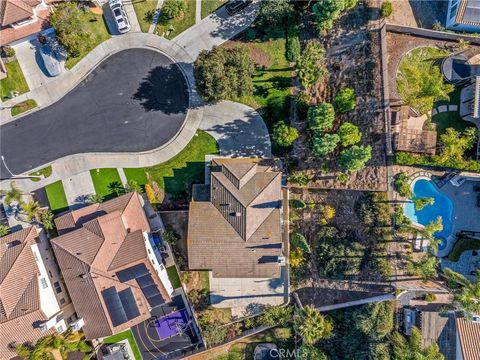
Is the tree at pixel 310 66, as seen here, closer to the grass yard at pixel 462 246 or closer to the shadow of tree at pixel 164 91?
the shadow of tree at pixel 164 91

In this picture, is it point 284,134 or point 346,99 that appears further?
point 284,134

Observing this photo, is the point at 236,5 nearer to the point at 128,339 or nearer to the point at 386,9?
the point at 386,9

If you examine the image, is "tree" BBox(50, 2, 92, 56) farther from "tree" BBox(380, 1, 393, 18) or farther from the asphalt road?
"tree" BBox(380, 1, 393, 18)

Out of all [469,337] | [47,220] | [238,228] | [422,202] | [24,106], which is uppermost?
[24,106]

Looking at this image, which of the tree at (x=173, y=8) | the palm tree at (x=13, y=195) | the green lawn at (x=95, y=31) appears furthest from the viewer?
the green lawn at (x=95, y=31)

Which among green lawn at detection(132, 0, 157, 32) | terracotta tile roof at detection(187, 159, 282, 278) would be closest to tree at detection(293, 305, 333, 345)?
terracotta tile roof at detection(187, 159, 282, 278)

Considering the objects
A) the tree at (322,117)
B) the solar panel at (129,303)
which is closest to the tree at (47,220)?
the solar panel at (129,303)

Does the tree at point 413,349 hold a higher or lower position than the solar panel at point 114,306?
lower

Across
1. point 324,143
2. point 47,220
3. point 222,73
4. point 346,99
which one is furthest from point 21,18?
point 346,99
